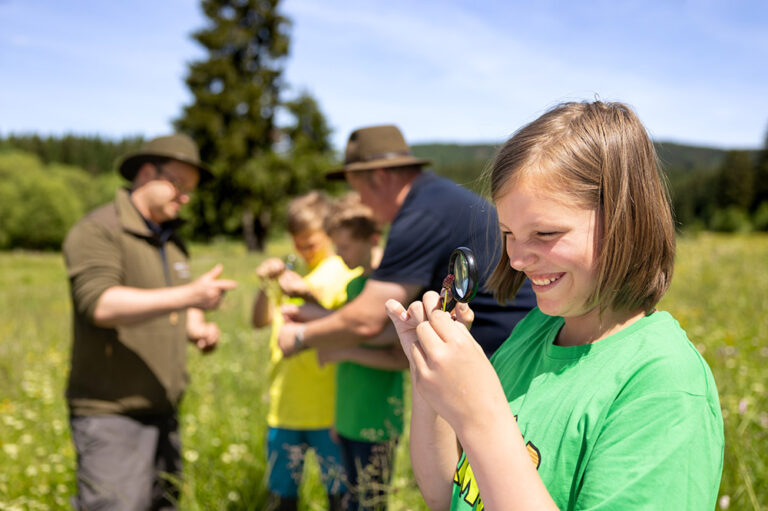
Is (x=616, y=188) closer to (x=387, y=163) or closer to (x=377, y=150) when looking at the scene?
Answer: (x=387, y=163)

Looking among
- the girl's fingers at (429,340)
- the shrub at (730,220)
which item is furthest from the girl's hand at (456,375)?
the shrub at (730,220)

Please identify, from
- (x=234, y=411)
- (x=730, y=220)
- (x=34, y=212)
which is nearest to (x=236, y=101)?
(x=234, y=411)

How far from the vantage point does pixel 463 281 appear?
1.10 meters

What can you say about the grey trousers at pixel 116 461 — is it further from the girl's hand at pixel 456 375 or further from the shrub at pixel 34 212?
the shrub at pixel 34 212

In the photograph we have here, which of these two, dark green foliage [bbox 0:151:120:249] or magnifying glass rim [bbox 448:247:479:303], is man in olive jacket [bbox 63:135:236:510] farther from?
dark green foliage [bbox 0:151:120:249]

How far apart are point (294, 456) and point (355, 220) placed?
1241 mm

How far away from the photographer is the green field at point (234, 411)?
265cm

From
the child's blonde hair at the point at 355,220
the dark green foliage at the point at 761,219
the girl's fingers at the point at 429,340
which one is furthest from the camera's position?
the dark green foliage at the point at 761,219

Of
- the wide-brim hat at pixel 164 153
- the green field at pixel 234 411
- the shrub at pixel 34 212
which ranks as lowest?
the shrub at pixel 34 212

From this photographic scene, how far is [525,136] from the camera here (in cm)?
114

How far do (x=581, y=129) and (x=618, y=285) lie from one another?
289 mm

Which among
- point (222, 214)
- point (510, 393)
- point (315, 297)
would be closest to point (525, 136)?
point (510, 393)

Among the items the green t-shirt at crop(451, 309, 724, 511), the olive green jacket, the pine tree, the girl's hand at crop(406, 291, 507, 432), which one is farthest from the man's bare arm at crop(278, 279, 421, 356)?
the pine tree

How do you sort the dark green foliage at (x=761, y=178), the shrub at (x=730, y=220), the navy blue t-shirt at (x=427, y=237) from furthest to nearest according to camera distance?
the dark green foliage at (x=761, y=178), the shrub at (x=730, y=220), the navy blue t-shirt at (x=427, y=237)
